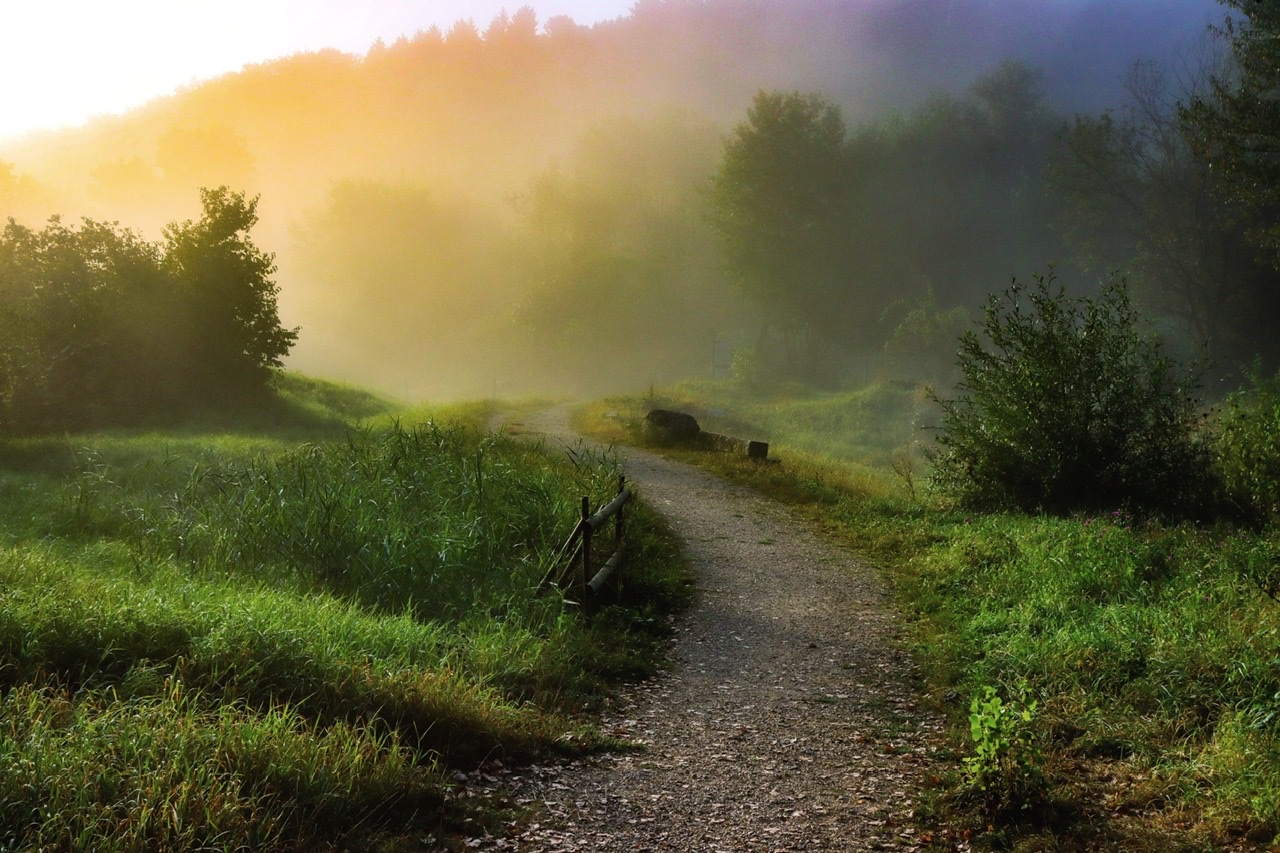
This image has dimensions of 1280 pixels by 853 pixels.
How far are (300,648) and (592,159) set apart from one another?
56.4m

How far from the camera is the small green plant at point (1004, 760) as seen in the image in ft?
14.6

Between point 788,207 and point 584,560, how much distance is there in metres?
39.0

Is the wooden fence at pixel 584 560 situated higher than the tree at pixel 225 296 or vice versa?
the tree at pixel 225 296

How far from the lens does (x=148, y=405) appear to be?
76.1 feet

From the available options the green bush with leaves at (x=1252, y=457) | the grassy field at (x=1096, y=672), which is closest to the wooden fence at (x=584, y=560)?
the grassy field at (x=1096, y=672)

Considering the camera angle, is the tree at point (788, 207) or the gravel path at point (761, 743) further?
the tree at point (788, 207)

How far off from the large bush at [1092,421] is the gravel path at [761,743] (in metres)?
4.09

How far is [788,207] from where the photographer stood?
44188 millimetres

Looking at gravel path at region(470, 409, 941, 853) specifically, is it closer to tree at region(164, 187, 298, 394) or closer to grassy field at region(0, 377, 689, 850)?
grassy field at region(0, 377, 689, 850)

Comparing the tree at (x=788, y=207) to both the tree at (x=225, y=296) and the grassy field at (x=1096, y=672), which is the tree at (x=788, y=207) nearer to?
the tree at (x=225, y=296)

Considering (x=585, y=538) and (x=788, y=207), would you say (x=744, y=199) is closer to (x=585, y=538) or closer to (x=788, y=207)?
(x=788, y=207)

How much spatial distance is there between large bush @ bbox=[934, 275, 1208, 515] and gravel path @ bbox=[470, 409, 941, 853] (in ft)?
13.4

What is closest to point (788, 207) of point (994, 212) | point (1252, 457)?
point (994, 212)

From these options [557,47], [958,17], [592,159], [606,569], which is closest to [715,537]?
[606,569]
